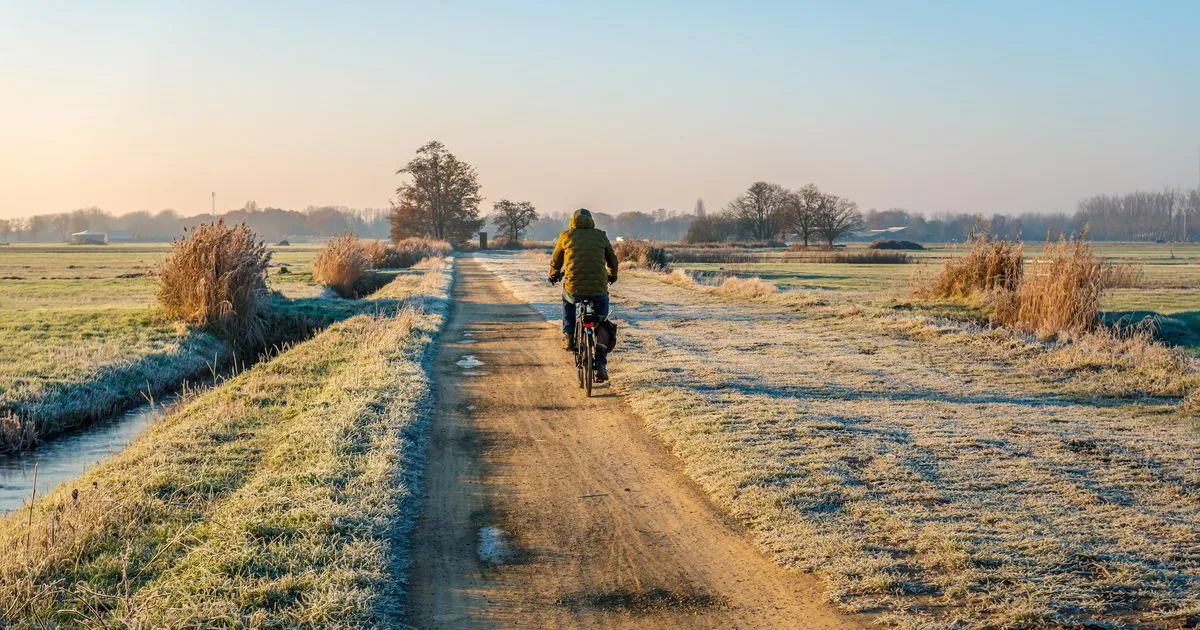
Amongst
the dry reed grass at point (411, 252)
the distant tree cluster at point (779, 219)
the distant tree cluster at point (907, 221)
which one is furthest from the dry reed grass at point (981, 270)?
the distant tree cluster at point (779, 219)

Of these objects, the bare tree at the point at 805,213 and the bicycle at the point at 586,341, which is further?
the bare tree at the point at 805,213

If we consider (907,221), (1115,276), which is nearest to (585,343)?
(1115,276)

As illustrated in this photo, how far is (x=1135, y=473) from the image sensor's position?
713 cm

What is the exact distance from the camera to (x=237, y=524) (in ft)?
19.3

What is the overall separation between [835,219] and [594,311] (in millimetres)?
67632

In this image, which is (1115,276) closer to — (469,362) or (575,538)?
(469,362)

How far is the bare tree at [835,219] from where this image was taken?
74.9m

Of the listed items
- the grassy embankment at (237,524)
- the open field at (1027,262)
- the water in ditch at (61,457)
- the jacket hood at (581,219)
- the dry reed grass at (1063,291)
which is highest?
the jacket hood at (581,219)

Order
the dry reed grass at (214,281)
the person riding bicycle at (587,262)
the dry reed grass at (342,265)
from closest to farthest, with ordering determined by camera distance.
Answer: the person riding bicycle at (587,262), the dry reed grass at (214,281), the dry reed grass at (342,265)

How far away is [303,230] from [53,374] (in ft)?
556

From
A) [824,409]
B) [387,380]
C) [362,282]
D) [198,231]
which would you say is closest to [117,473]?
[387,380]

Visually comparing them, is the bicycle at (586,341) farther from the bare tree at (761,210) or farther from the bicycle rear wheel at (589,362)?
the bare tree at (761,210)

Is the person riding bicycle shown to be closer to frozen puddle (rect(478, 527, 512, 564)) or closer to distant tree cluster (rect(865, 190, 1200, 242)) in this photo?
frozen puddle (rect(478, 527, 512, 564))

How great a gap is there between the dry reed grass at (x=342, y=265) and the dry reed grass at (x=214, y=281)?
11.6 m
